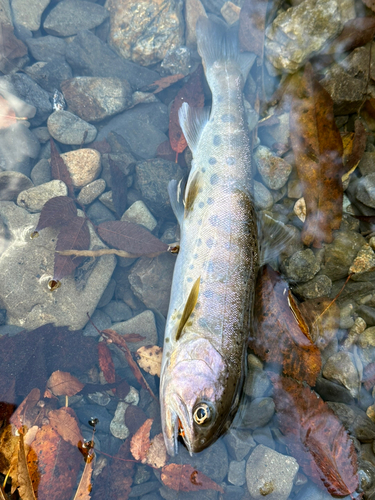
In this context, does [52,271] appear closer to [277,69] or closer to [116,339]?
[116,339]

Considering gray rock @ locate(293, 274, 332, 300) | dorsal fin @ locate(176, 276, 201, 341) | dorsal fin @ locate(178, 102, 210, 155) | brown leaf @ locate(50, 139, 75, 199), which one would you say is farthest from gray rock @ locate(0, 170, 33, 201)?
gray rock @ locate(293, 274, 332, 300)

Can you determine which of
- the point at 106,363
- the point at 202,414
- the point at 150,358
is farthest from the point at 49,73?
the point at 202,414

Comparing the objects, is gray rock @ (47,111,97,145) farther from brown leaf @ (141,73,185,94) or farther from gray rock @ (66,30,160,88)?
brown leaf @ (141,73,185,94)

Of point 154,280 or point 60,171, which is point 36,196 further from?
point 154,280

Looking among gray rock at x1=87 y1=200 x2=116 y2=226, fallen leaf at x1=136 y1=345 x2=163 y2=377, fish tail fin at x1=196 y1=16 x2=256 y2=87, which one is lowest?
fallen leaf at x1=136 y1=345 x2=163 y2=377

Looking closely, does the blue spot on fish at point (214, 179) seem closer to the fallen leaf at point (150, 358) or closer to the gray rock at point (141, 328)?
the gray rock at point (141, 328)

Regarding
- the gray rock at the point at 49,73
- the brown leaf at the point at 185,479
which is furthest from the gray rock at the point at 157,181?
the brown leaf at the point at 185,479
